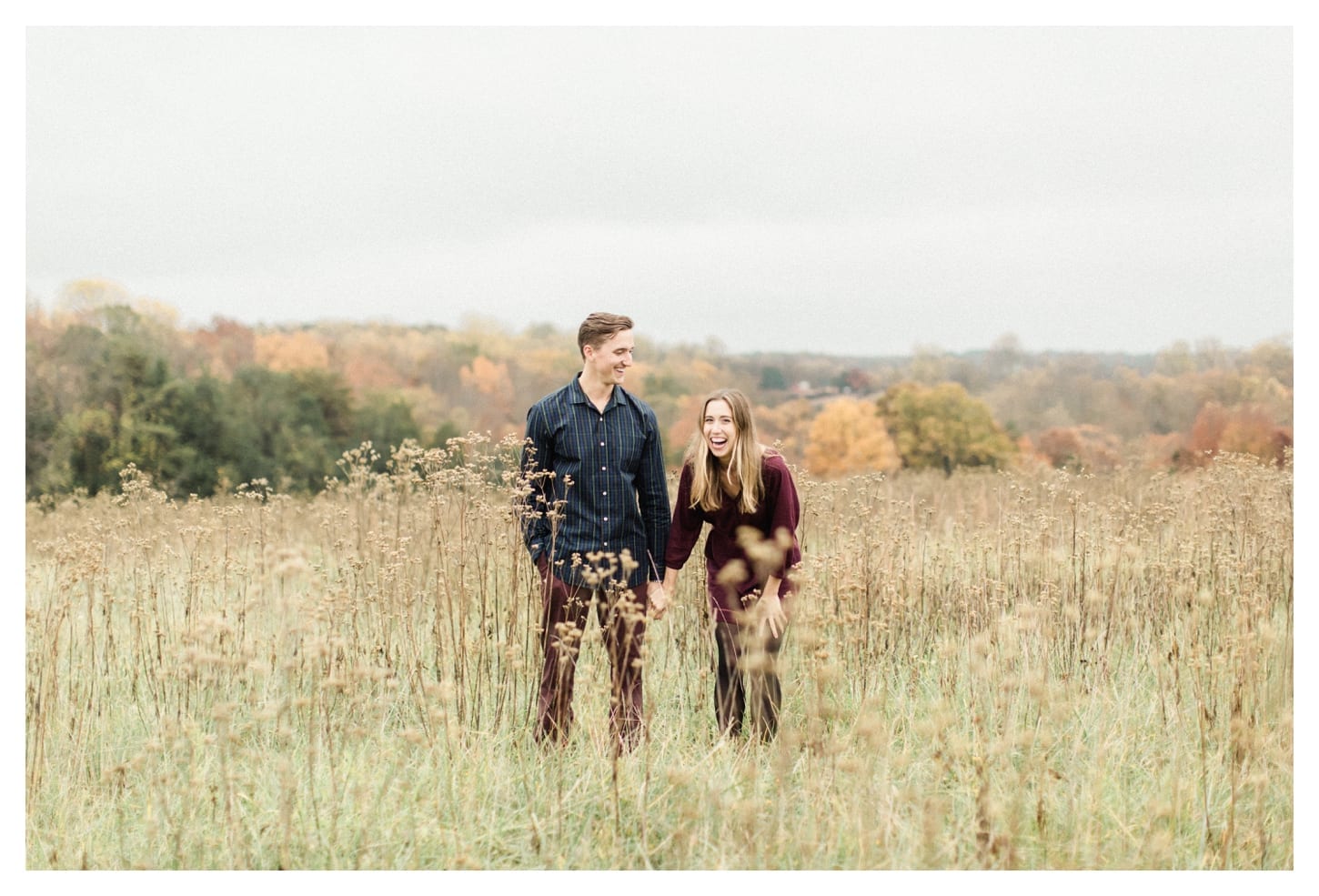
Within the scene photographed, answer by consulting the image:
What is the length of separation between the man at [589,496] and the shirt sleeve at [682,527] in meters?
0.07

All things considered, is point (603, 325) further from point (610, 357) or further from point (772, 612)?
point (772, 612)

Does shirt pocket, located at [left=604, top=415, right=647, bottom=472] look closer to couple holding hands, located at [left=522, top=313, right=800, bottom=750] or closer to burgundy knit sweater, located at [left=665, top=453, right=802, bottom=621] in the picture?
couple holding hands, located at [left=522, top=313, right=800, bottom=750]

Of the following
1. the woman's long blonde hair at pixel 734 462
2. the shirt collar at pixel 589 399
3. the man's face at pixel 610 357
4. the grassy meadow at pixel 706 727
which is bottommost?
the grassy meadow at pixel 706 727

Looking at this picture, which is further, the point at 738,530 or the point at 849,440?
the point at 849,440

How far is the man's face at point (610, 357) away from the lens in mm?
3477

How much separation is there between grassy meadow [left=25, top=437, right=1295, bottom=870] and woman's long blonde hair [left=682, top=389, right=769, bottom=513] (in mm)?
435

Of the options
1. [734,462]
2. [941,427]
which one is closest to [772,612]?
[734,462]

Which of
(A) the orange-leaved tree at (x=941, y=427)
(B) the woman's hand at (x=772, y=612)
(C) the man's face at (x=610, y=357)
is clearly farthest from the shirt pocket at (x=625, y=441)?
(A) the orange-leaved tree at (x=941, y=427)

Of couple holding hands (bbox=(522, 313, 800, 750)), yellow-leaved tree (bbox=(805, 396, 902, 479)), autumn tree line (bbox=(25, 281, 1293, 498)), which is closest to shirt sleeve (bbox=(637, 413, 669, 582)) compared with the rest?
couple holding hands (bbox=(522, 313, 800, 750))

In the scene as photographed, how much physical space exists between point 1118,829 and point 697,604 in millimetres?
1907

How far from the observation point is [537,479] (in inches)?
143

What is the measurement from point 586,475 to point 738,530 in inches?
23.3

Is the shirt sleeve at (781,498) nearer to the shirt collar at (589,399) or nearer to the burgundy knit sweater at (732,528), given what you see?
the burgundy knit sweater at (732,528)

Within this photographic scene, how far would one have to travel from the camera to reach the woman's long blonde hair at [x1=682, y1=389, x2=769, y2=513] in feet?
11.4
